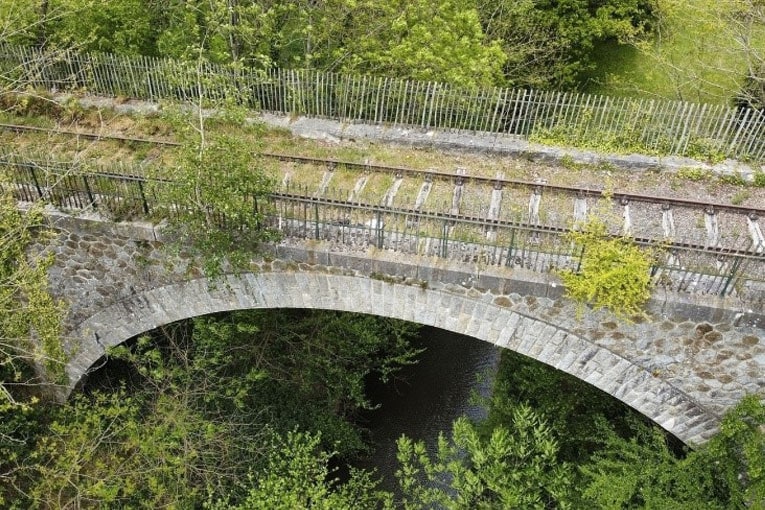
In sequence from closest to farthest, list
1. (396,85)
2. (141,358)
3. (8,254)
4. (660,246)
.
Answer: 1. (660,246)
2. (8,254)
3. (141,358)
4. (396,85)

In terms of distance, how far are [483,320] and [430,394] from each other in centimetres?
753

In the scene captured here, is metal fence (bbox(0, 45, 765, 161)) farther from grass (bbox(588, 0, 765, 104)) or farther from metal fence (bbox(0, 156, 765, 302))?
grass (bbox(588, 0, 765, 104))

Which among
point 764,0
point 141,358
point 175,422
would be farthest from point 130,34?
point 764,0

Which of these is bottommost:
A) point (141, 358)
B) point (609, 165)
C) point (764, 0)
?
point (141, 358)

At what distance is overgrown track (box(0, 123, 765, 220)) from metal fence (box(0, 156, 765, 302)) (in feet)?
4.16

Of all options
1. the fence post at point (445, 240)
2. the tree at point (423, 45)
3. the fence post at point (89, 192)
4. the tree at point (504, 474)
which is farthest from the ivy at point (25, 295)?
the tree at point (423, 45)

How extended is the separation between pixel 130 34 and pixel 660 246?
41.8ft

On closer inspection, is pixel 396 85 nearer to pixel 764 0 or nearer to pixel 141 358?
pixel 141 358

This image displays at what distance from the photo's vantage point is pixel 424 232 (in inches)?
363

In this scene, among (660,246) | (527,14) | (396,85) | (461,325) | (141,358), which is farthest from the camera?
Answer: (527,14)

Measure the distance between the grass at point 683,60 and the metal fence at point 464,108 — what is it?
5319 mm

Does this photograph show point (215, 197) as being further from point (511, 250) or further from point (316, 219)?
point (511, 250)

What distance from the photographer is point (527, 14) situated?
17703mm

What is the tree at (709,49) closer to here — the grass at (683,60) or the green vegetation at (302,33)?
the grass at (683,60)
